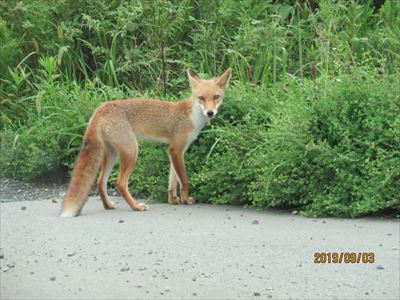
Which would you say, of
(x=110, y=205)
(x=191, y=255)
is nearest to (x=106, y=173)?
(x=110, y=205)

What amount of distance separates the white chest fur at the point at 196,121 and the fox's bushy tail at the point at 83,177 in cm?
97

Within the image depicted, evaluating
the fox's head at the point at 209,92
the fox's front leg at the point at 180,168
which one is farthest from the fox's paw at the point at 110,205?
the fox's head at the point at 209,92

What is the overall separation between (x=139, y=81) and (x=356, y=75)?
11.8 ft

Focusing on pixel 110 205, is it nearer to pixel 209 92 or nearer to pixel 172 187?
pixel 172 187

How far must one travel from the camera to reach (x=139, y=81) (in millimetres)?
11016

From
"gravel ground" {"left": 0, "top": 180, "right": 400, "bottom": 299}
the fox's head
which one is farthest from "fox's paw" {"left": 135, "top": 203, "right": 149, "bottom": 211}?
the fox's head

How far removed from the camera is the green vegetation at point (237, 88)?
25.5 ft

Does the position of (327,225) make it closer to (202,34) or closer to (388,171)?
(388,171)

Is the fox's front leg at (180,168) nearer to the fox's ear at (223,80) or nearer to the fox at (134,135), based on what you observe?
the fox at (134,135)

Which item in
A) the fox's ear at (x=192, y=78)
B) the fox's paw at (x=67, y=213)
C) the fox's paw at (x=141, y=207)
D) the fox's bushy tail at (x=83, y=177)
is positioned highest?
the fox's ear at (x=192, y=78)

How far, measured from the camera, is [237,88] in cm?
927

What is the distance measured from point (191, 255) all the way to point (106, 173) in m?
2.44

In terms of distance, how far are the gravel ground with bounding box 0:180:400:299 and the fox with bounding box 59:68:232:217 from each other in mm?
283

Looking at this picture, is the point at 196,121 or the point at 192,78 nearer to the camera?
the point at 196,121
